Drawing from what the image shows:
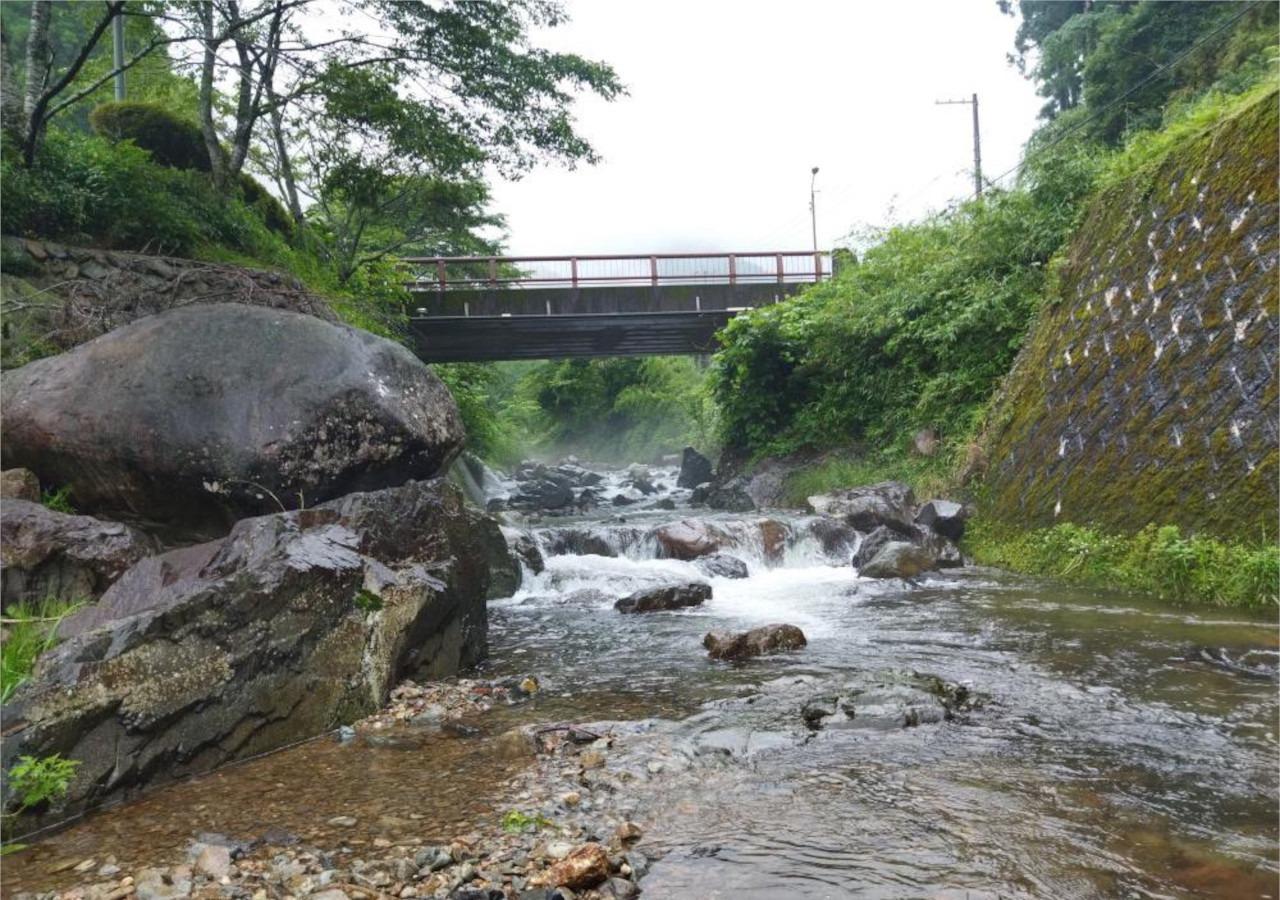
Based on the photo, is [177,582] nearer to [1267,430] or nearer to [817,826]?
A: [817,826]

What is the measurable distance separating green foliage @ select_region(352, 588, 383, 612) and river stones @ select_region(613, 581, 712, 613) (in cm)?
418

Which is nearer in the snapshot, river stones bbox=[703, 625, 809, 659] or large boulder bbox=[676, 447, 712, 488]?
river stones bbox=[703, 625, 809, 659]

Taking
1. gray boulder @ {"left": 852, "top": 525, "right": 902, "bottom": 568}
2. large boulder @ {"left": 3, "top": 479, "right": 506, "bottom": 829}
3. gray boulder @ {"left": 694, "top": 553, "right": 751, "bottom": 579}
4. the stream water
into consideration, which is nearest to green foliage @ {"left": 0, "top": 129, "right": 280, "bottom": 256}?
large boulder @ {"left": 3, "top": 479, "right": 506, "bottom": 829}

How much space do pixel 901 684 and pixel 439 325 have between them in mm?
17790

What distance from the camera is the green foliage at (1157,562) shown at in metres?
7.06

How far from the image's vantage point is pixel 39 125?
9.72 meters

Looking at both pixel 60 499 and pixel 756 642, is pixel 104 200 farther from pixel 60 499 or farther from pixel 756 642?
pixel 756 642

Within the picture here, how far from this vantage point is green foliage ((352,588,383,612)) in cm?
557

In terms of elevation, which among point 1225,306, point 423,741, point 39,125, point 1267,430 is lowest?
point 423,741

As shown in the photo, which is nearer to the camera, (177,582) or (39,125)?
(177,582)

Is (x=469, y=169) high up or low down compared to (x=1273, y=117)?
up

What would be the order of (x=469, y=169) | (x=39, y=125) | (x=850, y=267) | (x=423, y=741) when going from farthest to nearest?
(x=850, y=267)
(x=469, y=169)
(x=39, y=125)
(x=423, y=741)

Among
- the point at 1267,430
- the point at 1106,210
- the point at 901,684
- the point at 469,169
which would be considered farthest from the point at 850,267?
the point at 901,684

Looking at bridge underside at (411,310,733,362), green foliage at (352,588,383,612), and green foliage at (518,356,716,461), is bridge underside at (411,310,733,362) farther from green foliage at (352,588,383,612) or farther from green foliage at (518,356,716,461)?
green foliage at (352,588,383,612)
